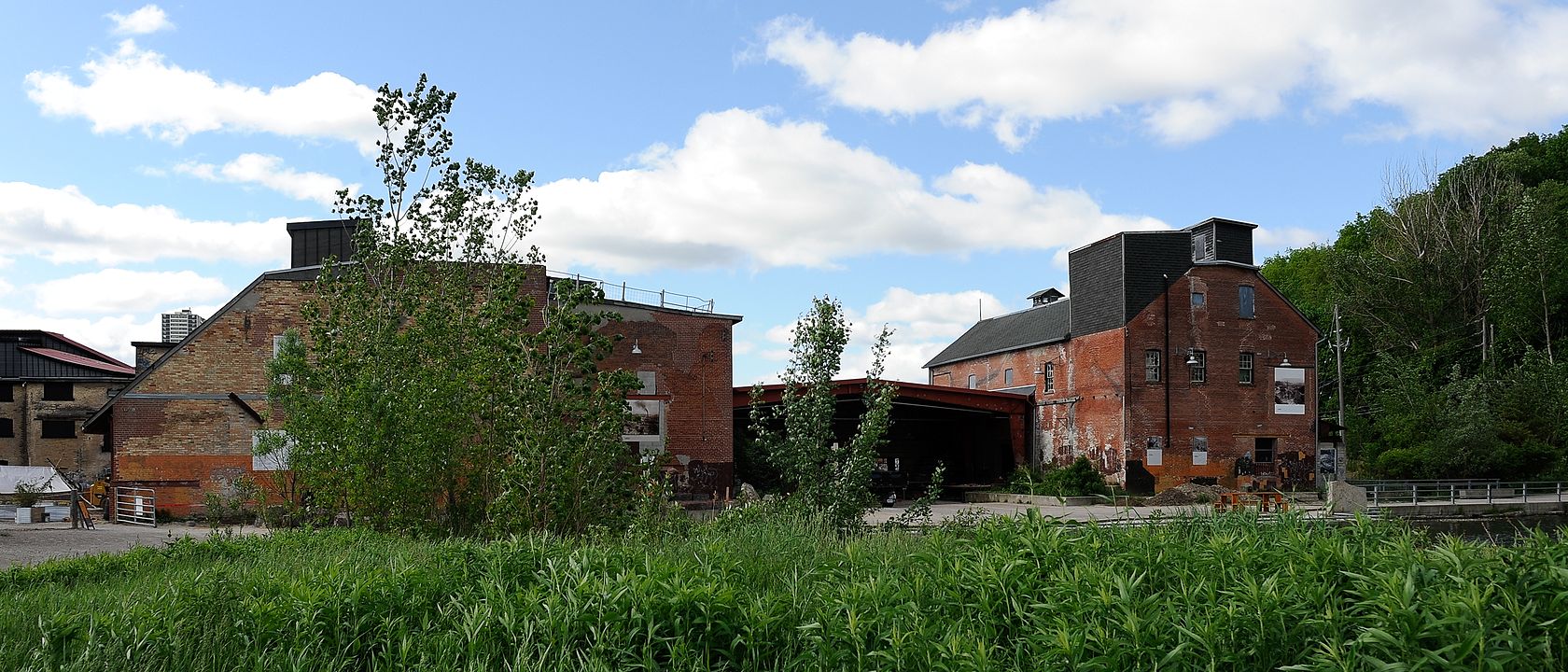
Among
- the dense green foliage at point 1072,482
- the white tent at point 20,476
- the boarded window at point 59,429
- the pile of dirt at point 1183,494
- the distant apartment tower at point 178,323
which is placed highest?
the distant apartment tower at point 178,323

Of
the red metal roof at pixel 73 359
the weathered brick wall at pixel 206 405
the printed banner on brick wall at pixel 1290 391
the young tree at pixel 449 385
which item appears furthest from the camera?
the red metal roof at pixel 73 359

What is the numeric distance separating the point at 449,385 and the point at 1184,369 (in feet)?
100

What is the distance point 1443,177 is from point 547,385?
52.2m

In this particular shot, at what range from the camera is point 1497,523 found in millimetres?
31547

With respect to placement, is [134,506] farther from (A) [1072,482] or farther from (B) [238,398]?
(A) [1072,482]

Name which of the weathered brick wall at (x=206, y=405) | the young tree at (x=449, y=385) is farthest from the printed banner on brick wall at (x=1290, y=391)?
the young tree at (x=449, y=385)

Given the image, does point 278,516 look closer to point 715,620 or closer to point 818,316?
point 818,316

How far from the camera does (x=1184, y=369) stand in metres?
37.8

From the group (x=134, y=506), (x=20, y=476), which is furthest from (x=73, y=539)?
(x=20, y=476)

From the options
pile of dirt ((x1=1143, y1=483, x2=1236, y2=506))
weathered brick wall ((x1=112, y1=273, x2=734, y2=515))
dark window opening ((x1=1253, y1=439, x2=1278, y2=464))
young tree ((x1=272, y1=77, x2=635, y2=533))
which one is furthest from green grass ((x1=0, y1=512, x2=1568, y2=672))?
dark window opening ((x1=1253, y1=439, x2=1278, y2=464))

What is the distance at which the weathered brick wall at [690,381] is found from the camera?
33344 mm

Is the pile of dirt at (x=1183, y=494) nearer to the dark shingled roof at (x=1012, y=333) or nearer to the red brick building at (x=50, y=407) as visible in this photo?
the dark shingled roof at (x=1012, y=333)

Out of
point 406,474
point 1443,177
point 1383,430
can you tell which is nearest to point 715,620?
point 406,474

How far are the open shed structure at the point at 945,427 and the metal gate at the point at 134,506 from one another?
1726cm
